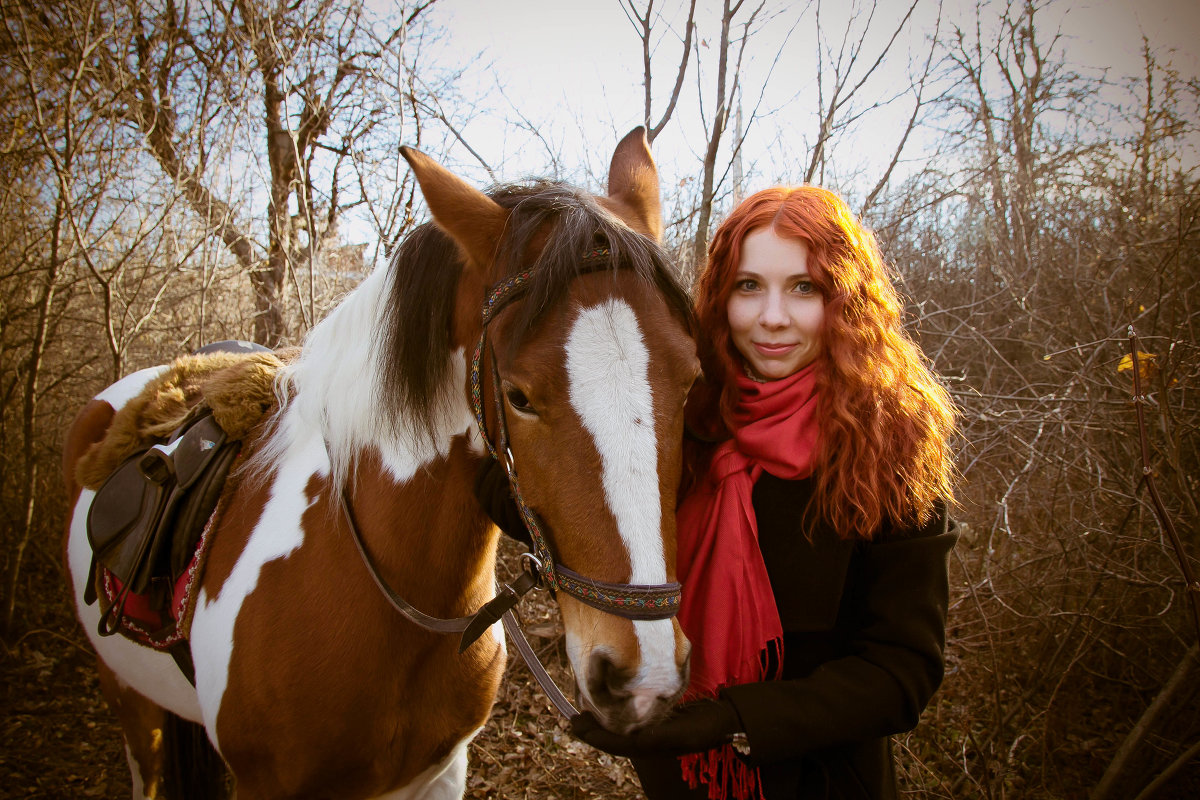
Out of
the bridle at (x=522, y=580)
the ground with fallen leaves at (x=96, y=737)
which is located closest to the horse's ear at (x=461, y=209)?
the bridle at (x=522, y=580)

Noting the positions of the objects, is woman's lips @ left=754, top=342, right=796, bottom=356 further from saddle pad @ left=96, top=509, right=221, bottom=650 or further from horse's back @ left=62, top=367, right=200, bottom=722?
horse's back @ left=62, top=367, right=200, bottom=722

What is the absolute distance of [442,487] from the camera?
1.60 meters

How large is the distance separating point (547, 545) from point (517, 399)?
340 millimetres

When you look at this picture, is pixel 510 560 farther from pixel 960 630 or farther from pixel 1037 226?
pixel 1037 226

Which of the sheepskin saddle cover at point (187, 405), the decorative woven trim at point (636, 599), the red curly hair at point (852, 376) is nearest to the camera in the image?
the decorative woven trim at point (636, 599)

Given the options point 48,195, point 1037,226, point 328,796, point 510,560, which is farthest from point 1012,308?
point 48,195

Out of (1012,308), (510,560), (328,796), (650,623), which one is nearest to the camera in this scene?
(650,623)

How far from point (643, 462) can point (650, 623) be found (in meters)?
0.31

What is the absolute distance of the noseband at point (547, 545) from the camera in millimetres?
1110

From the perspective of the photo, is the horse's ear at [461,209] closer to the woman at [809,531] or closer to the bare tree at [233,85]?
the woman at [809,531]

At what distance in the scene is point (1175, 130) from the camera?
4.19m

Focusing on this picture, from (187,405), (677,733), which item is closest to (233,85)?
(187,405)

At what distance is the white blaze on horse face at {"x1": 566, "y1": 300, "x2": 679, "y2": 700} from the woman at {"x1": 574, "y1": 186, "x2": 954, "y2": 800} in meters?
0.15

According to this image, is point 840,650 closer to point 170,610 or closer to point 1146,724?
point 1146,724
